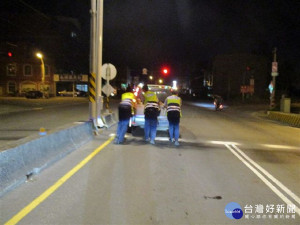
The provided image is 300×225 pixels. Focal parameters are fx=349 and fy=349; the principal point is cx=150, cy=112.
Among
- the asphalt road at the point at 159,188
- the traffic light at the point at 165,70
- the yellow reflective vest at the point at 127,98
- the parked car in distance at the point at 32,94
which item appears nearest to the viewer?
the asphalt road at the point at 159,188

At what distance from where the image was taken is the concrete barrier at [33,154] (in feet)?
18.9

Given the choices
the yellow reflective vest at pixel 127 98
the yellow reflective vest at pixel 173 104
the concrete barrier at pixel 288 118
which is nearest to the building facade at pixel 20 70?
the concrete barrier at pixel 288 118

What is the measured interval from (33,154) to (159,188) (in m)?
2.63

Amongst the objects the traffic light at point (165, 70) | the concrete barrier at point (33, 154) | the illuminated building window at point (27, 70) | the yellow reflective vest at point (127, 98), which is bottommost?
the concrete barrier at point (33, 154)

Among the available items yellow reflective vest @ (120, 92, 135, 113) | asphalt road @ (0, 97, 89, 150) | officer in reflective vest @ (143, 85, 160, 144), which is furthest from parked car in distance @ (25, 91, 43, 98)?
officer in reflective vest @ (143, 85, 160, 144)

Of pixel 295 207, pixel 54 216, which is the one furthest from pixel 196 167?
pixel 54 216

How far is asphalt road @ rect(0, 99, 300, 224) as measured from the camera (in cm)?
493

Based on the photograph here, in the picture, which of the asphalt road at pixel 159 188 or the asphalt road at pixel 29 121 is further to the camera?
the asphalt road at pixel 29 121

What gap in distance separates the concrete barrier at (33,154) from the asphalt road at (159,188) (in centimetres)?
18

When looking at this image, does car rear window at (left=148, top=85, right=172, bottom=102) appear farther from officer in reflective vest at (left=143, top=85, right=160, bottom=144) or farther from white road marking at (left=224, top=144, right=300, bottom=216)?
white road marking at (left=224, top=144, right=300, bottom=216)

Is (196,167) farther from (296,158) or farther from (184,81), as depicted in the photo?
(184,81)

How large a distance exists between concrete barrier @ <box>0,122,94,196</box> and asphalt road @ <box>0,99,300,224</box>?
181 millimetres

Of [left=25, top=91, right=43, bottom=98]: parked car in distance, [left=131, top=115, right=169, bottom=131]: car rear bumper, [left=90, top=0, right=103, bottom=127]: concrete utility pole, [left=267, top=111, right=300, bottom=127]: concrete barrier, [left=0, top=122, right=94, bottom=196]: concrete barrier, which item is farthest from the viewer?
[left=25, top=91, right=43, bottom=98]: parked car in distance

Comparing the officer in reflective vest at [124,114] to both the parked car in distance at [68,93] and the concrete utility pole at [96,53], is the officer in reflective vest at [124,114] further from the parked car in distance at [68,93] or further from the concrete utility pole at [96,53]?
the parked car in distance at [68,93]
